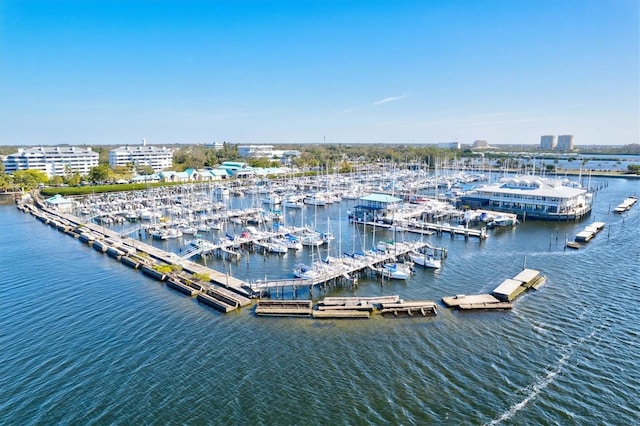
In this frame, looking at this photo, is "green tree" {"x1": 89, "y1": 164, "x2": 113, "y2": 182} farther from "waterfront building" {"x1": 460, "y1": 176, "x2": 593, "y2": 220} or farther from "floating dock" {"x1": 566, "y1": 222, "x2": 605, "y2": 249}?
"floating dock" {"x1": 566, "y1": 222, "x2": 605, "y2": 249}

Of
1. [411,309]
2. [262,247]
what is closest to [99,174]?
[262,247]

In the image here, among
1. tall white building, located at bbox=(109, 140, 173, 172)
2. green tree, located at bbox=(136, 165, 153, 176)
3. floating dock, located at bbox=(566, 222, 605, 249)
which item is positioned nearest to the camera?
floating dock, located at bbox=(566, 222, 605, 249)

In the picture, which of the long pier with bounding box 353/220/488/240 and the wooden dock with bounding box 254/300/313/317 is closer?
the wooden dock with bounding box 254/300/313/317

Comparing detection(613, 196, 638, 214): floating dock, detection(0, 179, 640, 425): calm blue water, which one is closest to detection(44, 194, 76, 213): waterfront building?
detection(0, 179, 640, 425): calm blue water

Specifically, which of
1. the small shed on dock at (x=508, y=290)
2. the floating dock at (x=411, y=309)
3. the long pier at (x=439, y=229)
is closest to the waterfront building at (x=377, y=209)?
the long pier at (x=439, y=229)

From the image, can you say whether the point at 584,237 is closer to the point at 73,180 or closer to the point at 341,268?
the point at 341,268

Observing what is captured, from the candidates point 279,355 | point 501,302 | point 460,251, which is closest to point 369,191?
point 460,251

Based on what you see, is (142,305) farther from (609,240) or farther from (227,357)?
(609,240)
